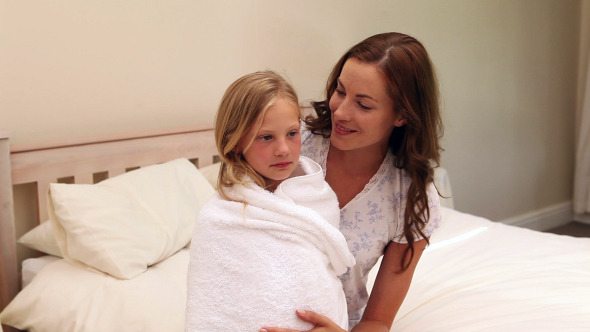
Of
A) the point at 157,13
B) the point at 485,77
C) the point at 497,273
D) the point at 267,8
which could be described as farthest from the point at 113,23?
the point at 485,77

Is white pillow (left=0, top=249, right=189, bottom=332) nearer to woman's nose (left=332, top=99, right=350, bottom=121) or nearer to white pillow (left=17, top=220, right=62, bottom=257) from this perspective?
white pillow (left=17, top=220, right=62, bottom=257)

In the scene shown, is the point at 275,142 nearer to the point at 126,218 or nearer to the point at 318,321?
the point at 318,321

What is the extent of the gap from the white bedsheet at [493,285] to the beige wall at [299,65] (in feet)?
2.21

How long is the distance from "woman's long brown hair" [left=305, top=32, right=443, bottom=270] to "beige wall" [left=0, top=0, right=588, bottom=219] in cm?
112

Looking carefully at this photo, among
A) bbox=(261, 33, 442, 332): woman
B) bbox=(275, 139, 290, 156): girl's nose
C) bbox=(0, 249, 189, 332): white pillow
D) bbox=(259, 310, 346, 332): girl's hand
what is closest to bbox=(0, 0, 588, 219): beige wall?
bbox=(0, 249, 189, 332): white pillow

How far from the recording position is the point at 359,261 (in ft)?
4.76

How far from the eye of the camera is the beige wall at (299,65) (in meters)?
2.14

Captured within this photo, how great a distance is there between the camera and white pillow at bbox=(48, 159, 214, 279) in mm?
1847

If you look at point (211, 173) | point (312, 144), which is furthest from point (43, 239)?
point (312, 144)

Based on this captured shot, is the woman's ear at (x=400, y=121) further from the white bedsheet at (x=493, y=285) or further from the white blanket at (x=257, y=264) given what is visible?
the white bedsheet at (x=493, y=285)

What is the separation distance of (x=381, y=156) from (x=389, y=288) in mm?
308

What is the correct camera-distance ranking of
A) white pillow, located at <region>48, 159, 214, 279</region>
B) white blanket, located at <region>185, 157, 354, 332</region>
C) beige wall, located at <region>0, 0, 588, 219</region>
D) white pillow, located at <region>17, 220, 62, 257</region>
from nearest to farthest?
1. white blanket, located at <region>185, 157, 354, 332</region>
2. white pillow, located at <region>48, 159, 214, 279</region>
3. white pillow, located at <region>17, 220, 62, 257</region>
4. beige wall, located at <region>0, 0, 588, 219</region>

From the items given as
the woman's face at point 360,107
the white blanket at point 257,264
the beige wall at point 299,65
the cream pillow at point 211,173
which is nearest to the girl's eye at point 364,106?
the woman's face at point 360,107

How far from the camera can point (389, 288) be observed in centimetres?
144
